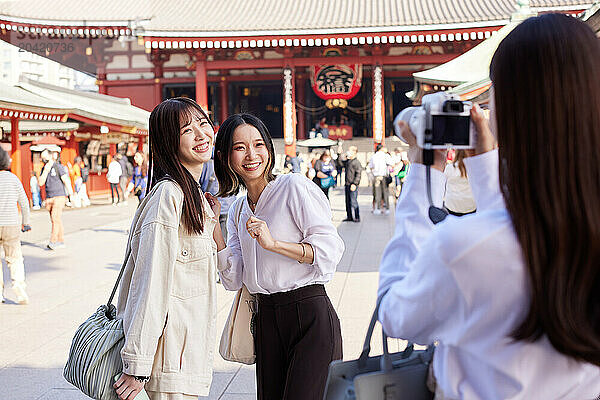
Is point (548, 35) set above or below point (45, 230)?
above

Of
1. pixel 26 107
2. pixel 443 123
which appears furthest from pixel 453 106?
pixel 26 107

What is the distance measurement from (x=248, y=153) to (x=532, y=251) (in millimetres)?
1425

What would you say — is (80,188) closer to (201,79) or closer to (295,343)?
(201,79)

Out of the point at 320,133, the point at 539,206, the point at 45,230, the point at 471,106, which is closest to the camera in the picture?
the point at 539,206

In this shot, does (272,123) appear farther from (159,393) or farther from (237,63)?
(159,393)

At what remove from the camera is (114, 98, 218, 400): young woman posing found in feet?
5.69

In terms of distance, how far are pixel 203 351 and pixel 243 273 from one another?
40cm

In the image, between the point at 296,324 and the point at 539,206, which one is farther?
the point at 296,324

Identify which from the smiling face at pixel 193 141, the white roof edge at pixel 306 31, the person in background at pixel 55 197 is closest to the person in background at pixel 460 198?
the smiling face at pixel 193 141


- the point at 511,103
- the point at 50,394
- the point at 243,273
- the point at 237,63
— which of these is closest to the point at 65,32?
the point at 237,63

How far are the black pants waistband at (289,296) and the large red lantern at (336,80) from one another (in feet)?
58.5

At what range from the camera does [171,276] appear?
179cm

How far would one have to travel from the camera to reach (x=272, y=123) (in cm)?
2608

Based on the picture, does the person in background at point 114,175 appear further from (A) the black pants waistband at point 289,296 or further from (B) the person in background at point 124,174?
(A) the black pants waistband at point 289,296
